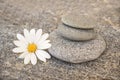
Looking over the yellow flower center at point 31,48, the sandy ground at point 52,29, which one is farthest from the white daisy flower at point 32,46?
the sandy ground at point 52,29

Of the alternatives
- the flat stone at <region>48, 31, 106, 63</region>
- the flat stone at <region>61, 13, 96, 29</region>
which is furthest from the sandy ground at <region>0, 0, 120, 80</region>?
the flat stone at <region>61, 13, 96, 29</region>

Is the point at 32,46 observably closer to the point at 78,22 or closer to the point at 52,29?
the point at 78,22

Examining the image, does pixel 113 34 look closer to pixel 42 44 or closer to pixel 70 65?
pixel 70 65

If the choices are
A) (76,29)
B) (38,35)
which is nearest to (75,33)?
(76,29)

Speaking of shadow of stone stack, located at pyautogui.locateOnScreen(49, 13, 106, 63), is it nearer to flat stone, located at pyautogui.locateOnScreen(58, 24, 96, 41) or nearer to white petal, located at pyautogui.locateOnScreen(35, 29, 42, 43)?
flat stone, located at pyautogui.locateOnScreen(58, 24, 96, 41)

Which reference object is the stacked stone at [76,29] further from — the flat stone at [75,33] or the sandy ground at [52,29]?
the sandy ground at [52,29]

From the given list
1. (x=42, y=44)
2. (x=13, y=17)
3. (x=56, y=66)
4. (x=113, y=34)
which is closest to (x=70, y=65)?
(x=56, y=66)

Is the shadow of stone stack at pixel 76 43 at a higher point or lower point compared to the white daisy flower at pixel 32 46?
lower
